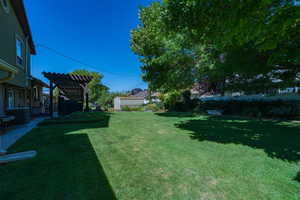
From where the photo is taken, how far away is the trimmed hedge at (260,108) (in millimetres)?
10477

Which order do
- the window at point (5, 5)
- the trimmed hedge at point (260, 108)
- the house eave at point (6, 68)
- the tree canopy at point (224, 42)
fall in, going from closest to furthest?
the house eave at point (6, 68), the tree canopy at point (224, 42), the window at point (5, 5), the trimmed hedge at point (260, 108)

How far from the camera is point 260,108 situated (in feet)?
39.4

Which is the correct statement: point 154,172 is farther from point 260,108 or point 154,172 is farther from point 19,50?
point 260,108

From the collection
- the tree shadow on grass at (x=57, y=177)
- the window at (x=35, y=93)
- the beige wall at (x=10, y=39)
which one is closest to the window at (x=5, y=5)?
the beige wall at (x=10, y=39)

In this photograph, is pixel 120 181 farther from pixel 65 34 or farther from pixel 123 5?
pixel 65 34

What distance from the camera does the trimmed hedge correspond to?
34.4ft

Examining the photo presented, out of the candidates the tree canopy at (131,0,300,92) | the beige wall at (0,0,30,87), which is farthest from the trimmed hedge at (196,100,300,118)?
the beige wall at (0,0,30,87)

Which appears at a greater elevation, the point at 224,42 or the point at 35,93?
the point at 224,42

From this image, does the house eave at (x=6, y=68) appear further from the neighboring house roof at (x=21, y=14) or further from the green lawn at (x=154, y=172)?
the neighboring house roof at (x=21, y=14)

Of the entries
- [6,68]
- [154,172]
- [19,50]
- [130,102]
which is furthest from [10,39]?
[130,102]

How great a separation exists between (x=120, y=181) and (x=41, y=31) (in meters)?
18.3

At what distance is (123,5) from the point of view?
13789 millimetres

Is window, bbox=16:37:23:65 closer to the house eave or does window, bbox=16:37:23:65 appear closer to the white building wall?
the house eave

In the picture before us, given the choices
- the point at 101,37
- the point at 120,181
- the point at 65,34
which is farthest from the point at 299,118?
the point at 65,34
